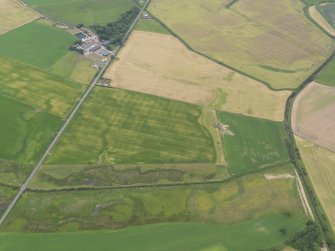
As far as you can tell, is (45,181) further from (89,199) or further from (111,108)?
(111,108)

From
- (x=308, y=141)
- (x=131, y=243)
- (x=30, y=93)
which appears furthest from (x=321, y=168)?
(x=30, y=93)

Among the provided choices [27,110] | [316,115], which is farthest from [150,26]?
[316,115]

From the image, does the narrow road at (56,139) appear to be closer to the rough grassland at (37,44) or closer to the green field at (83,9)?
the rough grassland at (37,44)

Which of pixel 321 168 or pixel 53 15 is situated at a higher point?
pixel 321 168

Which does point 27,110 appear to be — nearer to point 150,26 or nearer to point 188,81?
point 188,81

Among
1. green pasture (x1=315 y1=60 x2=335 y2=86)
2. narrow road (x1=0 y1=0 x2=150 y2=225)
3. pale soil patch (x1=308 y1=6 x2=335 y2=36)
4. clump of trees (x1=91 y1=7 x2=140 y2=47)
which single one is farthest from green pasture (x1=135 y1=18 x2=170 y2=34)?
pale soil patch (x1=308 y1=6 x2=335 y2=36)
